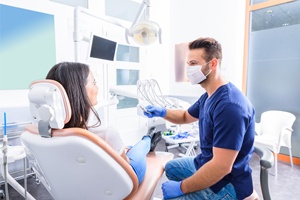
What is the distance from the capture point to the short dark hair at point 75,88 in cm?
88

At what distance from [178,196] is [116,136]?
0.46 m

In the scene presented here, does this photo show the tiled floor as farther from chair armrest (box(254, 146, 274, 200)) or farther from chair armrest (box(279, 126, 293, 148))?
chair armrest (box(254, 146, 274, 200))

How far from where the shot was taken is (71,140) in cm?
68

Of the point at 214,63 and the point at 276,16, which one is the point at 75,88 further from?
the point at 276,16

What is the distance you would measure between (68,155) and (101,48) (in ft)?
3.57

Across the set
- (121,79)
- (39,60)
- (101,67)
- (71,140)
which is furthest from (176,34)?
(71,140)

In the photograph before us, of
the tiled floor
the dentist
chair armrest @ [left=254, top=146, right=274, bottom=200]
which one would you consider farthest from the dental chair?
the tiled floor

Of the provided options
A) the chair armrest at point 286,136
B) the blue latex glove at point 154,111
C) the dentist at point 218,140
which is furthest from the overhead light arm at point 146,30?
the chair armrest at point 286,136

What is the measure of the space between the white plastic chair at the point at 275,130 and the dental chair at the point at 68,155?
2.03 meters

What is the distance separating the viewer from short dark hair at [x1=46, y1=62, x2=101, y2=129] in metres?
0.88

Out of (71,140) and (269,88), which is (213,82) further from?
(269,88)

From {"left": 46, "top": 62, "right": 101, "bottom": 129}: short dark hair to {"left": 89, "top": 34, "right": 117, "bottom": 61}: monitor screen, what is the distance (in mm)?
652

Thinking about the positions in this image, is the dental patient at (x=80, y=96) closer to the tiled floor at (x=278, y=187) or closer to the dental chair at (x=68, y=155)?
the dental chair at (x=68, y=155)

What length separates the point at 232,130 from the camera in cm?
90
